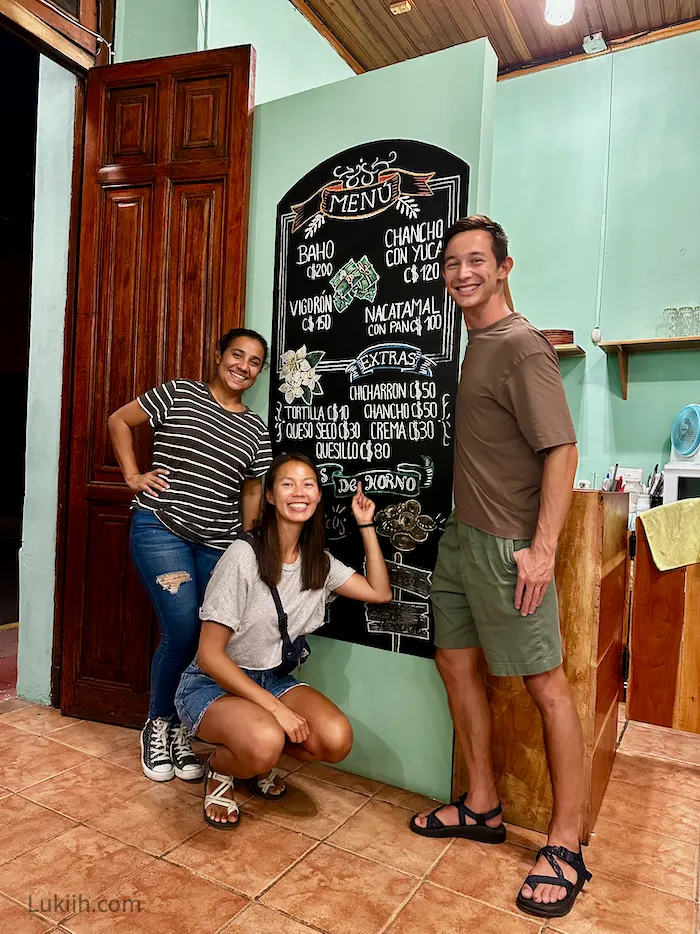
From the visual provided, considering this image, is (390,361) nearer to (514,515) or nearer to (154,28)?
(514,515)

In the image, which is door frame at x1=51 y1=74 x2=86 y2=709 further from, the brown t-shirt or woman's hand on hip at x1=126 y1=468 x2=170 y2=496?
the brown t-shirt

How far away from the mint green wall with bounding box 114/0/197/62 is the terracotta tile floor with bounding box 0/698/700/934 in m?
3.02

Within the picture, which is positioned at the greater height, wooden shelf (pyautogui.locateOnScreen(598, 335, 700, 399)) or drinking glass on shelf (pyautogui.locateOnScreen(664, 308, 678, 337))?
drinking glass on shelf (pyautogui.locateOnScreen(664, 308, 678, 337))

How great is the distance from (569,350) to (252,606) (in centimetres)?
286

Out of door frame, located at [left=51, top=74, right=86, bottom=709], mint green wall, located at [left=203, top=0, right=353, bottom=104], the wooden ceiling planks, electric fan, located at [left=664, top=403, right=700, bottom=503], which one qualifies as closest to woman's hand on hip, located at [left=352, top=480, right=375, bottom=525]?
door frame, located at [left=51, top=74, right=86, bottom=709]

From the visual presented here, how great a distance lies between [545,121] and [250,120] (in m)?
2.58

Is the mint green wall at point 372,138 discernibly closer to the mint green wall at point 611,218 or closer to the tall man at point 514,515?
the tall man at point 514,515

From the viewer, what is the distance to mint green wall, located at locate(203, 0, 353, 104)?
313 centimetres

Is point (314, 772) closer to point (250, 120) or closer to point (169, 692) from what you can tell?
point (169, 692)

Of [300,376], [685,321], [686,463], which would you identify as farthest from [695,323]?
[300,376]

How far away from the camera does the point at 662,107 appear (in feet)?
13.4

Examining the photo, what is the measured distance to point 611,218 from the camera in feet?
13.8

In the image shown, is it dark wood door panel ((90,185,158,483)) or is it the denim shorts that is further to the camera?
dark wood door panel ((90,185,158,483))

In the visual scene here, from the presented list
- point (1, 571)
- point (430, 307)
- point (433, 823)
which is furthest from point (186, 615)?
point (1, 571)
